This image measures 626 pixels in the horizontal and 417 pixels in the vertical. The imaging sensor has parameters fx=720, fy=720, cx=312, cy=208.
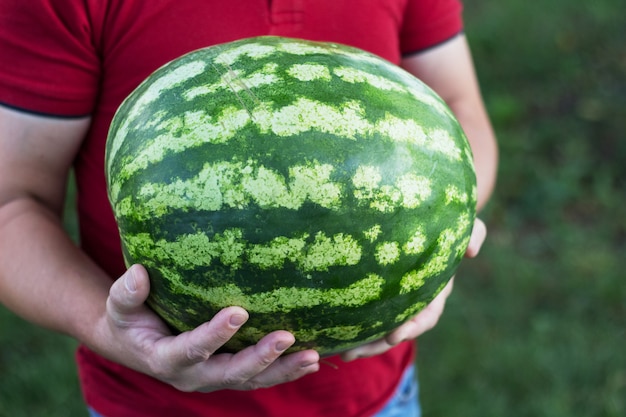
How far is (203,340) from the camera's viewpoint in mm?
1363

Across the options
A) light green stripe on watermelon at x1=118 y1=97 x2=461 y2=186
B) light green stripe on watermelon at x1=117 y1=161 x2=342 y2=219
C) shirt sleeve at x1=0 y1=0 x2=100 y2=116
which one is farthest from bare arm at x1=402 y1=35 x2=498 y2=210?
shirt sleeve at x1=0 y1=0 x2=100 y2=116

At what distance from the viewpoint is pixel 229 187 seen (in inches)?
51.7

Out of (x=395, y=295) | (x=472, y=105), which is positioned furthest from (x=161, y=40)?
(x=472, y=105)

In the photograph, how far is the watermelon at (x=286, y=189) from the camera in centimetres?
132

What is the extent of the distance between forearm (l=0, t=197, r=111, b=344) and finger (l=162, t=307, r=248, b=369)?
0.30m

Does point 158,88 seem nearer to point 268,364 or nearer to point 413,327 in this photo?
point 268,364

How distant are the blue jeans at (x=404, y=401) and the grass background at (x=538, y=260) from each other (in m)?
0.97

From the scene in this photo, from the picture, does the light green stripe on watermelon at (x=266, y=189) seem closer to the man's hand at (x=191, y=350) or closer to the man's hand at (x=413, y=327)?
the man's hand at (x=191, y=350)

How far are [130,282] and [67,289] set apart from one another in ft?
1.20

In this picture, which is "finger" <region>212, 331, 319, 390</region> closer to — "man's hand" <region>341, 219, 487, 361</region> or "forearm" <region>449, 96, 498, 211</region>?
"man's hand" <region>341, 219, 487, 361</region>

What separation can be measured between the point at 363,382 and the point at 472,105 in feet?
2.93

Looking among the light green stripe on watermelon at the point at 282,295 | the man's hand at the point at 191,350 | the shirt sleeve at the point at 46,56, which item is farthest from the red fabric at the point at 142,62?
the light green stripe on watermelon at the point at 282,295

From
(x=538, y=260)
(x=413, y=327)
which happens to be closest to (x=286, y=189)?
(x=413, y=327)

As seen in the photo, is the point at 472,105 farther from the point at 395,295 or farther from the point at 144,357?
the point at 144,357
